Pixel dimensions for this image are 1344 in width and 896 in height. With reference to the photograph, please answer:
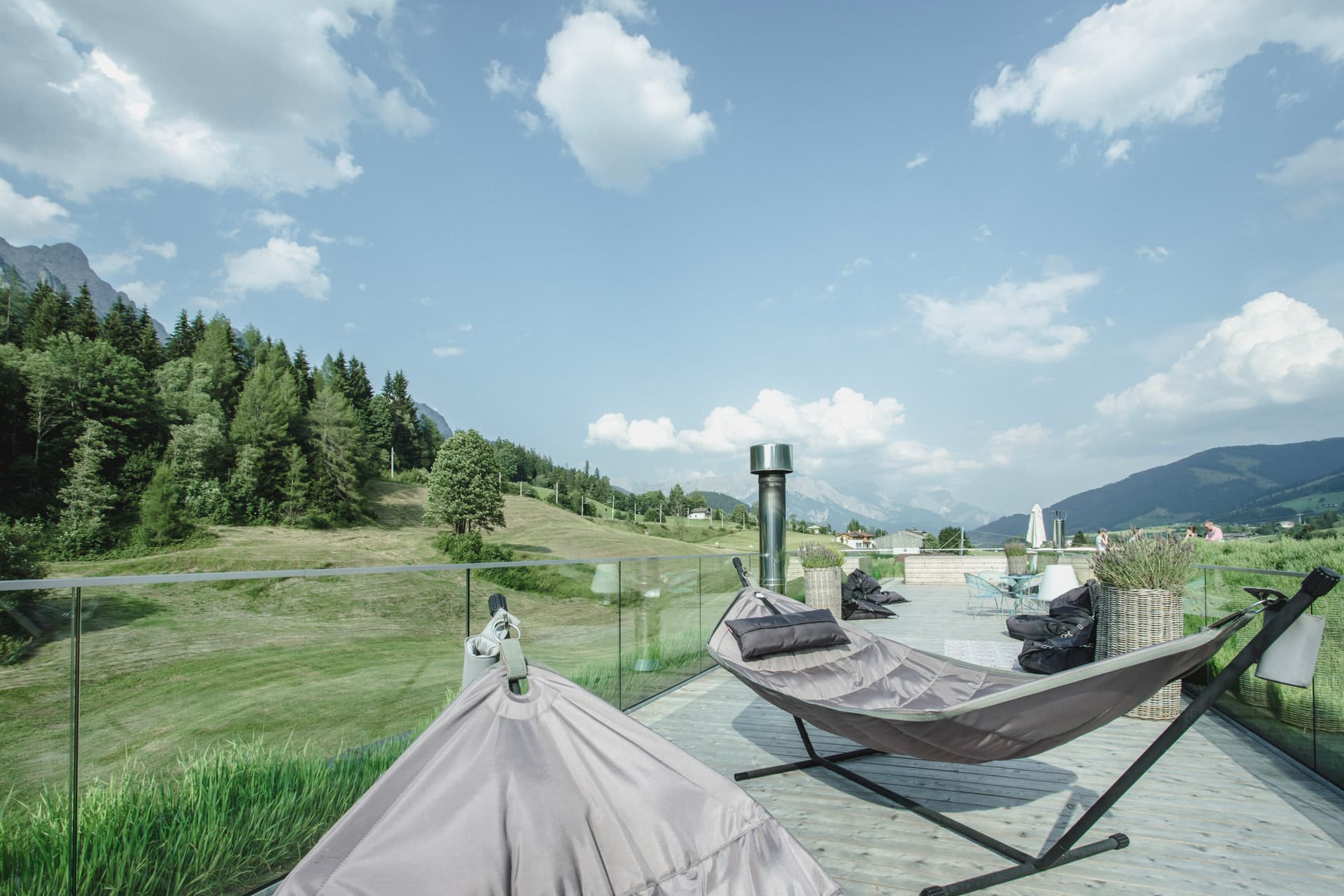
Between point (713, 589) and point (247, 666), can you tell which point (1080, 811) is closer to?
point (247, 666)

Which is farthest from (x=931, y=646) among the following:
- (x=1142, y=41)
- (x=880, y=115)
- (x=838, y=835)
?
(x=880, y=115)

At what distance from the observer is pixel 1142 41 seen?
23.3 ft

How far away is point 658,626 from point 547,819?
3402mm

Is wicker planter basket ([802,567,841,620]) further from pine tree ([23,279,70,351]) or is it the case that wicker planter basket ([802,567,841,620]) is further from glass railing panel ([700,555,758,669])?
pine tree ([23,279,70,351])

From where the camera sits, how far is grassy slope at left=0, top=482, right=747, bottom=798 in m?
1.53

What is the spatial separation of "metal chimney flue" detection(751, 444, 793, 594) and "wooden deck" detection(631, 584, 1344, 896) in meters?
2.24

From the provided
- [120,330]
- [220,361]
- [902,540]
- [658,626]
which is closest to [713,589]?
[658,626]

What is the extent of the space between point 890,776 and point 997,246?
456 inches

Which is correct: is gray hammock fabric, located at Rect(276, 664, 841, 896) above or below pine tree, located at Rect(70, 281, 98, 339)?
below

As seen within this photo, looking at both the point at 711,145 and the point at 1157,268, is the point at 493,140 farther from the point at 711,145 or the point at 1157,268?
the point at 1157,268

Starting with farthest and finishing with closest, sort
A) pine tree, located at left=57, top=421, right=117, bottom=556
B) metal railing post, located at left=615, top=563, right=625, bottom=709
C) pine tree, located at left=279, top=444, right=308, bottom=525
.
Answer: pine tree, located at left=279, top=444, right=308, bottom=525 < pine tree, located at left=57, top=421, right=117, bottom=556 < metal railing post, located at left=615, top=563, right=625, bottom=709

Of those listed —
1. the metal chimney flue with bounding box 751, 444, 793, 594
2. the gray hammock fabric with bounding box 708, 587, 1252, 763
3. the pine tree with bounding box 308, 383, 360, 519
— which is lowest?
the gray hammock fabric with bounding box 708, 587, 1252, 763

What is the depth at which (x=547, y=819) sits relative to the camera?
3.79ft

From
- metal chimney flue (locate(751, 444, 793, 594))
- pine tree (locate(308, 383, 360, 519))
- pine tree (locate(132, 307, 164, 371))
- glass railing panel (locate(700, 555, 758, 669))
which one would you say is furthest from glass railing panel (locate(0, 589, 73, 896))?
pine tree (locate(132, 307, 164, 371))
